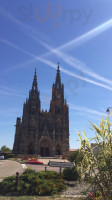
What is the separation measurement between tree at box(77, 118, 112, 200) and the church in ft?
155

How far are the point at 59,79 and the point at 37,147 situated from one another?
3046 cm

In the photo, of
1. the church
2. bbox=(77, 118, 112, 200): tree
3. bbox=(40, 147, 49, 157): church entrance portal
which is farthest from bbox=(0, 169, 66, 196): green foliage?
bbox=(40, 147, 49, 157): church entrance portal

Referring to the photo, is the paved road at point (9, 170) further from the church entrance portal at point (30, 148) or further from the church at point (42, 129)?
the church entrance portal at point (30, 148)

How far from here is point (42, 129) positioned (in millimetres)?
54938

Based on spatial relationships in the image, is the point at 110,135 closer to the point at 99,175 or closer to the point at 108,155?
A: the point at 108,155

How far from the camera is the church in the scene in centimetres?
5106

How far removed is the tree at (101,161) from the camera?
428cm

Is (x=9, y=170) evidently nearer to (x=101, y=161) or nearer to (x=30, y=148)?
(x=101, y=161)

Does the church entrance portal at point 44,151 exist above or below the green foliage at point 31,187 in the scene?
below

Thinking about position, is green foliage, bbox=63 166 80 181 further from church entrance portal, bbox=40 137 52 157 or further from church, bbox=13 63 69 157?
church entrance portal, bbox=40 137 52 157

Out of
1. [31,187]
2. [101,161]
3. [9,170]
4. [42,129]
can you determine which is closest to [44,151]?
[42,129]

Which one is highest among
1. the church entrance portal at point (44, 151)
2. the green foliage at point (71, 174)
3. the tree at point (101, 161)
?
the tree at point (101, 161)

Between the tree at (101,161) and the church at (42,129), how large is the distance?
47228 mm

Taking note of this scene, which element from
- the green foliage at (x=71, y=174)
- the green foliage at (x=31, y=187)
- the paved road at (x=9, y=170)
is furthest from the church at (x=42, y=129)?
the green foliage at (x=31, y=187)
